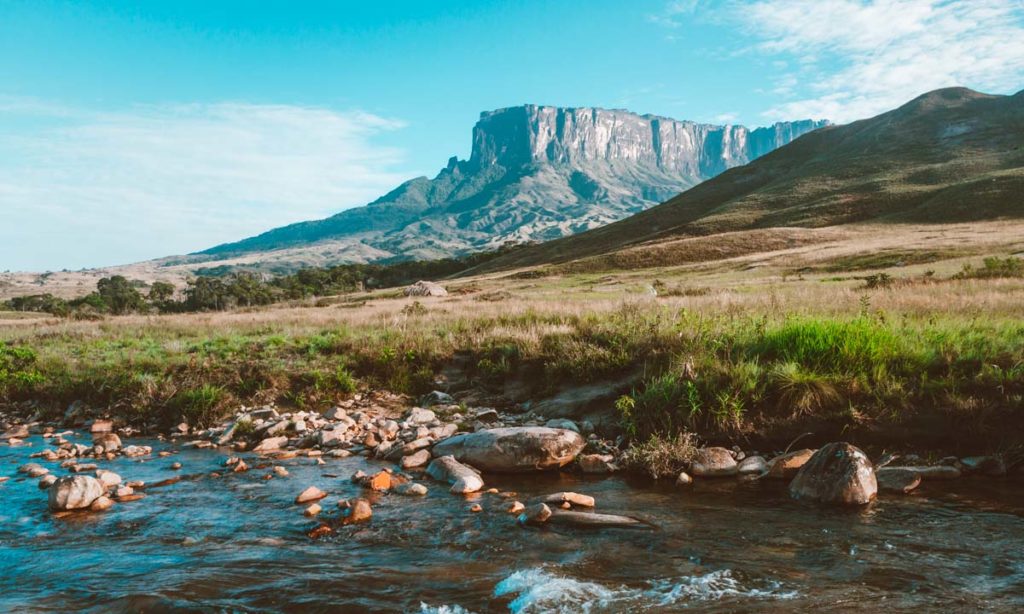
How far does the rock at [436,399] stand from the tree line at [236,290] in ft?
180

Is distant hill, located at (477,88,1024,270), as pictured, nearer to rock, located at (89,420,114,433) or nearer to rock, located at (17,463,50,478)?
rock, located at (89,420,114,433)

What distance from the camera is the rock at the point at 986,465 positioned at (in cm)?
898

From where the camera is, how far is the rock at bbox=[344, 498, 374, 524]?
816cm

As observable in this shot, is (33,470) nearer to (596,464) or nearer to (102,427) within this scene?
(102,427)

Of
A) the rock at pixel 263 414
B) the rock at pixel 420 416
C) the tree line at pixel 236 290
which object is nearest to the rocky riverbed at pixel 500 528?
the rock at pixel 420 416

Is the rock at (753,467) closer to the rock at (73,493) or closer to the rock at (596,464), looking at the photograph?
the rock at (596,464)

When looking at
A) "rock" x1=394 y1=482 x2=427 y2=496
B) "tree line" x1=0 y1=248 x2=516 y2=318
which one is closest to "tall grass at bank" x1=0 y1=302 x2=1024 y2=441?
"rock" x1=394 y1=482 x2=427 y2=496

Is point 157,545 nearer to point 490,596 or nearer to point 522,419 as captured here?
point 490,596

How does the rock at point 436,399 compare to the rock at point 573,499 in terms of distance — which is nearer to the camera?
the rock at point 573,499

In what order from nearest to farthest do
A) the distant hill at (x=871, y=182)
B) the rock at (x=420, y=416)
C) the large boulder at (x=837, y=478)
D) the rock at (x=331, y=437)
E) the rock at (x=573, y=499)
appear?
the large boulder at (x=837, y=478) → the rock at (x=573, y=499) → the rock at (x=331, y=437) → the rock at (x=420, y=416) → the distant hill at (x=871, y=182)

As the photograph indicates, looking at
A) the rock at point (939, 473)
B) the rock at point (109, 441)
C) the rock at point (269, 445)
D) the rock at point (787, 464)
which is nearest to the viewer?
the rock at point (939, 473)

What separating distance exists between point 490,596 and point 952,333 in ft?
34.0

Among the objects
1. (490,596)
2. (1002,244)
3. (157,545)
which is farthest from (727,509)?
(1002,244)

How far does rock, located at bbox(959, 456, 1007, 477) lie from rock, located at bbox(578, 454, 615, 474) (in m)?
5.34
